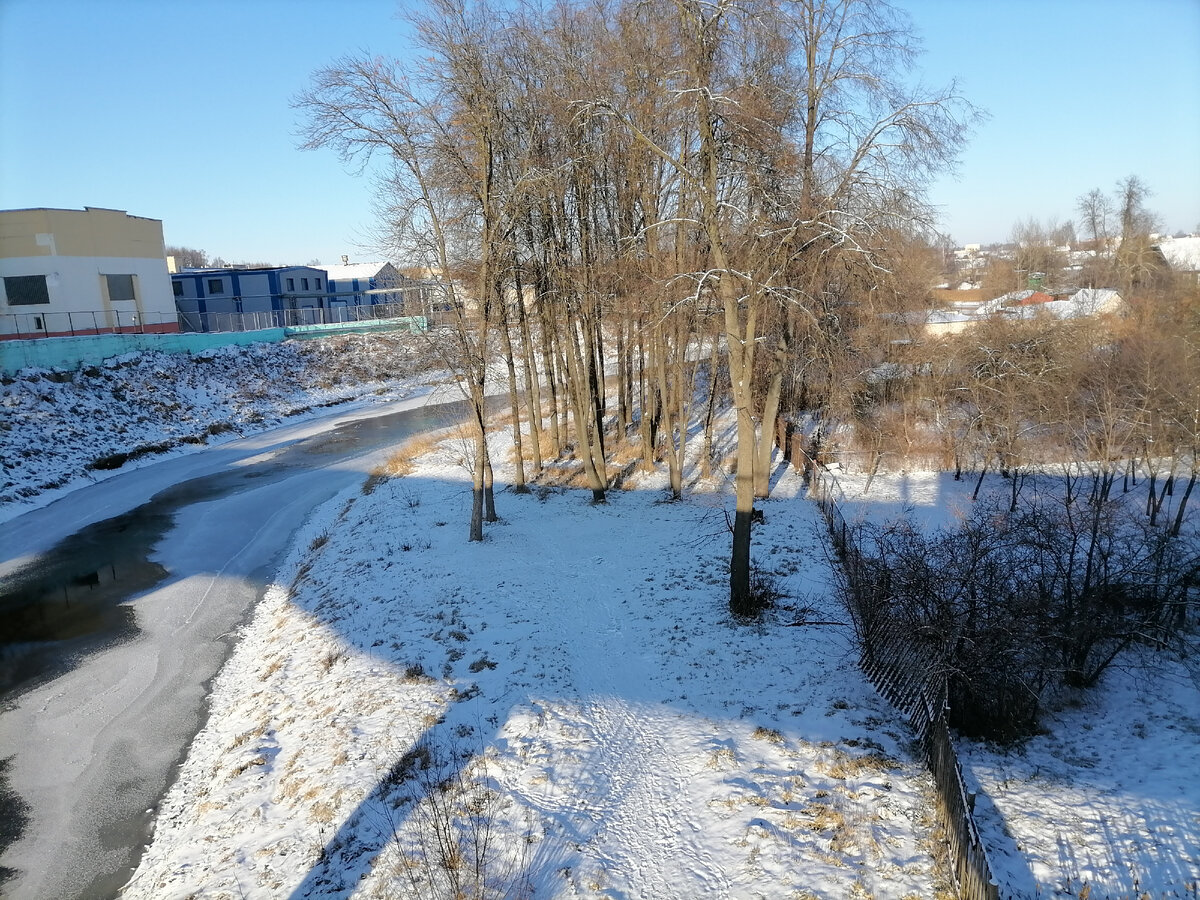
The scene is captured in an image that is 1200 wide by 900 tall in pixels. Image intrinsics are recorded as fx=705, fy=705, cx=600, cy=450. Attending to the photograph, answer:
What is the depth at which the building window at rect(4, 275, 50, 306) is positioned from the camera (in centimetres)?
3762

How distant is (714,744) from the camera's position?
7426mm

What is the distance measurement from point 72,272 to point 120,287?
3035 millimetres

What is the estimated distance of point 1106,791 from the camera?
6.48m

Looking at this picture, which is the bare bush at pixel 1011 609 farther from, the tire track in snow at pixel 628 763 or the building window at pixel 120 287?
the building window at pixel 120 287

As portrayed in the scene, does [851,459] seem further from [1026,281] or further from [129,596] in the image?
[1026,281]

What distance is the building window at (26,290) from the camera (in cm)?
3762

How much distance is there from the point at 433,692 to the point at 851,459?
13722mm

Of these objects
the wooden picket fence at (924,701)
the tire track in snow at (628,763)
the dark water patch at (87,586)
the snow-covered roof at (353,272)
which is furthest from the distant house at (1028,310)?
the snow-covered roof at (353,272)

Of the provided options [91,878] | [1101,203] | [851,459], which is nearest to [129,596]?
[91,878]

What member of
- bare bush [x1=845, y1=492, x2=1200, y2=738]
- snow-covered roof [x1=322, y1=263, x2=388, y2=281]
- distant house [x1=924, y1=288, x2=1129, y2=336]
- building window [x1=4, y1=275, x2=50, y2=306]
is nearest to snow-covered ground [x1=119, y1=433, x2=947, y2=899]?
bare bush [x1=845, y1=492, x2=1200, y2=738]

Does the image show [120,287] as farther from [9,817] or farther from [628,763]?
[628,763]

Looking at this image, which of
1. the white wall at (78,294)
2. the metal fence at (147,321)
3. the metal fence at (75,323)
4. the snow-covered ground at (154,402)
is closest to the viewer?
the snow-covered ground at (154,402)

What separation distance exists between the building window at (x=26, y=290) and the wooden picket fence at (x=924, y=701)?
1761 inches

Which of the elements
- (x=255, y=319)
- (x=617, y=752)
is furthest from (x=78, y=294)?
(x=617, y=752)
